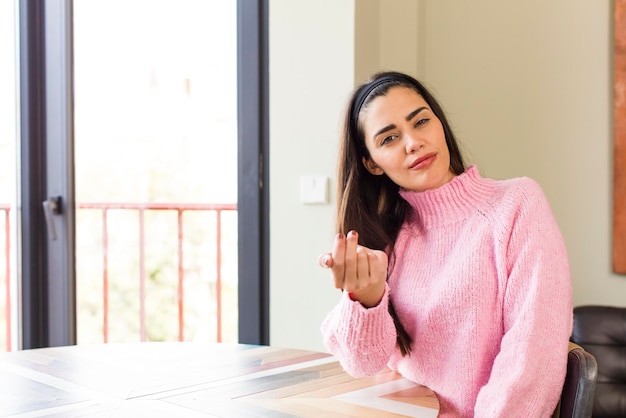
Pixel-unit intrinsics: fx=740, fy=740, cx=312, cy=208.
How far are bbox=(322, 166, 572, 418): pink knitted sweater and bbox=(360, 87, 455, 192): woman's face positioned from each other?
47mm

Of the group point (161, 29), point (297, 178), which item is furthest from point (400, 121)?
point (161, 29)

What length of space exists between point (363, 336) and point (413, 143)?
0.39 meters

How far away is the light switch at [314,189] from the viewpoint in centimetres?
243

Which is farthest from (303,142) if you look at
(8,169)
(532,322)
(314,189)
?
(532,322)

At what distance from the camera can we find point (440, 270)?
4.67ft

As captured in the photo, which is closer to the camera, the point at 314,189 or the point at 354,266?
the point at 354,266

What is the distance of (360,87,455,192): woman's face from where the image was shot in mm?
1482

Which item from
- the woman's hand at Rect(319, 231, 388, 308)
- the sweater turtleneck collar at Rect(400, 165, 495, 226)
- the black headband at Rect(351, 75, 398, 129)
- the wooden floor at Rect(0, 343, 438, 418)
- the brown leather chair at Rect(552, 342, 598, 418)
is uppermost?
the black headband at Rect(351, 75, 398, 129)

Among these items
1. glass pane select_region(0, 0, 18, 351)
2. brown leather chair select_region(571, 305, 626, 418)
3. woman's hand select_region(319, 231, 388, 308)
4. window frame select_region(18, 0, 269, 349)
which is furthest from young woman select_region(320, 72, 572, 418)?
glass pane select_region(0, 0, 18, 351)

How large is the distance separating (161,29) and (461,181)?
65.7 inches

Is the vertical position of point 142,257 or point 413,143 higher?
point 413,143

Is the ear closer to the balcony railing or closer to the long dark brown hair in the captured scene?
the long dark brown hair

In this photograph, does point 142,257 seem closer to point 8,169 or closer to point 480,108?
point 8,169

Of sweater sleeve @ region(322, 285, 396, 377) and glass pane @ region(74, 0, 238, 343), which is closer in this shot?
sweater sleeve @ region(322, 285, 396, 377)
